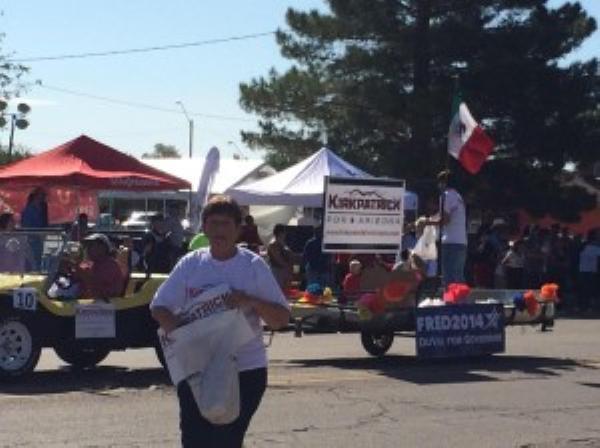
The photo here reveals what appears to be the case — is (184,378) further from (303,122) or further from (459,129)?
(303,122)

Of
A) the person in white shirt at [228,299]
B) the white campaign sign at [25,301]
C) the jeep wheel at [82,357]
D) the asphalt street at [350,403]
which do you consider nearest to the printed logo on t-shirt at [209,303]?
the person in white shirt at [228,299]

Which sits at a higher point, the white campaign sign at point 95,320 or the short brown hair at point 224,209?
the short brown hair at point 224,209

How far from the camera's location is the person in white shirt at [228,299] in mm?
5012

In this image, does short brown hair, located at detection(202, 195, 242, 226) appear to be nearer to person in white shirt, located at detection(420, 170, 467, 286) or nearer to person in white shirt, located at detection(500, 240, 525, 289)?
person in white shirt, located at detection(420, 170, 467, 286)

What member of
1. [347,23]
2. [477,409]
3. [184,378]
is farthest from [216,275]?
[347,23]

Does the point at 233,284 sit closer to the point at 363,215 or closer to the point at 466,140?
the point at 363,215

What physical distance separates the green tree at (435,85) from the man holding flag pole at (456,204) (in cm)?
1489

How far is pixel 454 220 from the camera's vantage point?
48.2 ft

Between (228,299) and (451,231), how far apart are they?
9903mm

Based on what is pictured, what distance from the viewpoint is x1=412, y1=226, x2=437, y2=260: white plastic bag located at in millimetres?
14602

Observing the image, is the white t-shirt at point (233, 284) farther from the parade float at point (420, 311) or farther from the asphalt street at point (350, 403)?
the parade float at point (420, 311)

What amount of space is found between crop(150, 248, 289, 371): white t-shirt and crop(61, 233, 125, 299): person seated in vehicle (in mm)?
6483

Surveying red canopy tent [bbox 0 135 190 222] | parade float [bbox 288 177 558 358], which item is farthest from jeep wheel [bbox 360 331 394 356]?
red canopy tent [bbox 0 135 190 222]

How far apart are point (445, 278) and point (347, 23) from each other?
19113 millimetres
